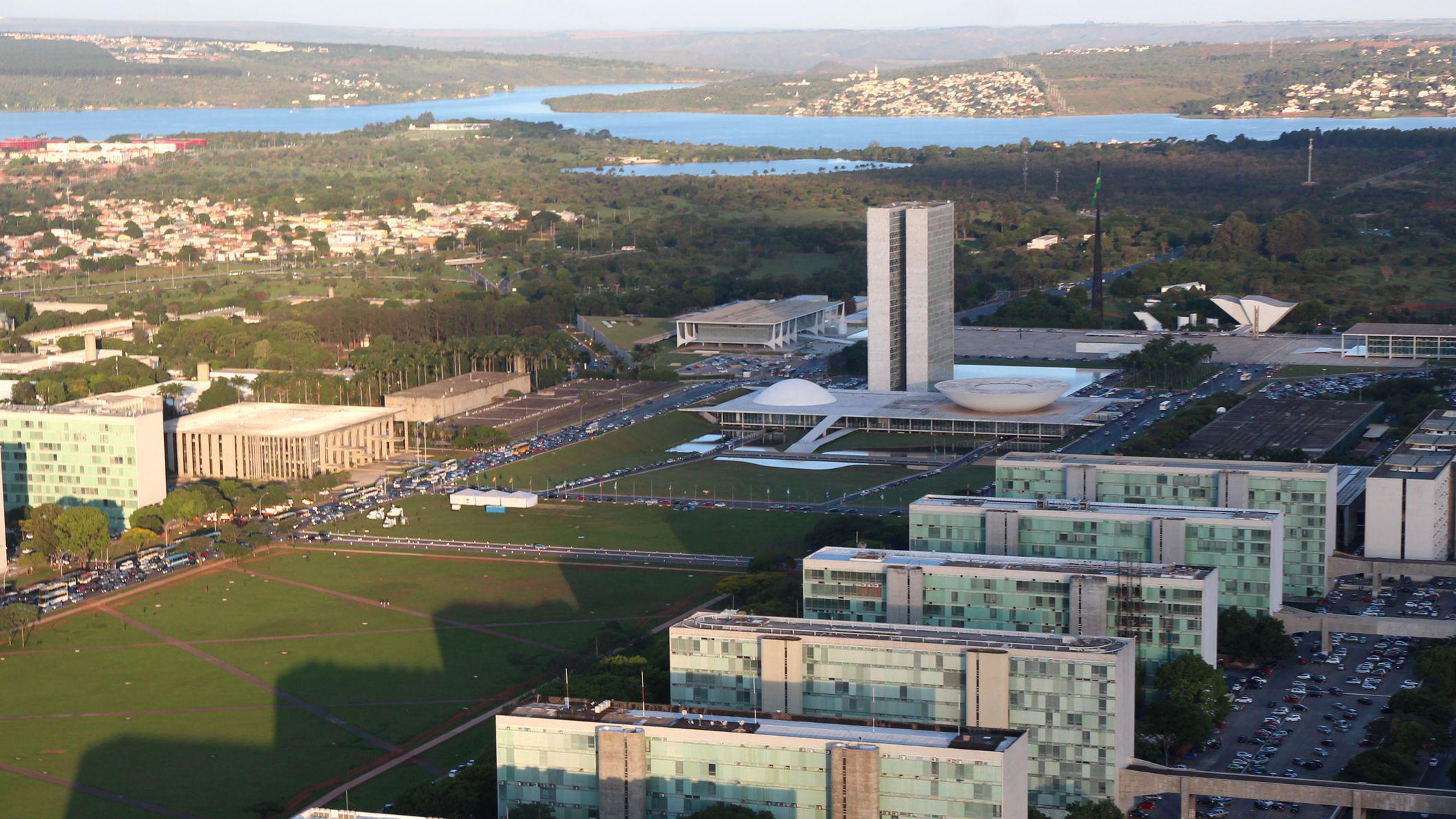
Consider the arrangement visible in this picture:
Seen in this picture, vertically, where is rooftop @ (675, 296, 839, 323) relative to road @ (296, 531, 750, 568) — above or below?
above

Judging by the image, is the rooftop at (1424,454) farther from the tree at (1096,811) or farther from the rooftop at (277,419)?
the rooftop at (277,419)

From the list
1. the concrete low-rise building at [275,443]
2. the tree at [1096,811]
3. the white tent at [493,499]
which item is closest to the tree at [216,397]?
the concrete low-rise building at [275,443]

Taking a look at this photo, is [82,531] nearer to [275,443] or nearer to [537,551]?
[537,551]

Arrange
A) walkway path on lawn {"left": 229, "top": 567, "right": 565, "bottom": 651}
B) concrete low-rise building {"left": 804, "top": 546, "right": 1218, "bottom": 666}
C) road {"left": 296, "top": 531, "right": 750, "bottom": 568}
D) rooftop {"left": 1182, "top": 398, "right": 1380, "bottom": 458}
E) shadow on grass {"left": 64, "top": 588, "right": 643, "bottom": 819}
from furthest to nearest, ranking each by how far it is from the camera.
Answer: rooftop {"left": 1182, "top": 398, "right": 1380, "bottom": 458}, road {"left": 296, "top": 531, "right": 750, "bottom": 568}, walkway path on lawn {"left": 229, "top": 567, "right": 565, "bottom": 651}, concrete low-rise building {"left": 804, "top": 546, "right": 1218, "bottom": 666}, shadow on grass {"left": 64, "top": 588, "right": 643, "bottom": 819}

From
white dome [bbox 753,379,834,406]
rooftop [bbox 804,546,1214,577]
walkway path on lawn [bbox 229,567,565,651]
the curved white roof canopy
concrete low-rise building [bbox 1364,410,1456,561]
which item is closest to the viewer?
rooftop [bbox 804,546,1214,577]

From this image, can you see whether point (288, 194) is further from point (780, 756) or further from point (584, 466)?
point (780, 756)

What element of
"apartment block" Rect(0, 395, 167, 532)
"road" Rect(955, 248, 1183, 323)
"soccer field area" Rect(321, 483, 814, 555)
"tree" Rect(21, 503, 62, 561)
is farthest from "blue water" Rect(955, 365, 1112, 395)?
"tree" Rect(21, 503, 62, 561)

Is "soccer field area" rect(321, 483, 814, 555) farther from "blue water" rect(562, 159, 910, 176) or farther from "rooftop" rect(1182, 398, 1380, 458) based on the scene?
"blue water" rect(562, 159, 910, 176)
